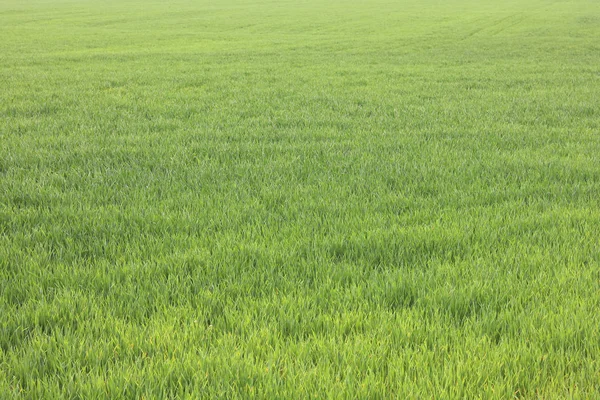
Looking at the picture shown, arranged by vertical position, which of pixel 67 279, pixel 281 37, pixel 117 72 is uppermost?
pixel 281 37

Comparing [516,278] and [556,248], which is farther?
[556,248]

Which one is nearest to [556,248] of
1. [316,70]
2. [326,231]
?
[326,231]

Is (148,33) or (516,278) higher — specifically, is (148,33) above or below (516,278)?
above

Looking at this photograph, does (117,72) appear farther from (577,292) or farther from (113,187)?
(577,292)

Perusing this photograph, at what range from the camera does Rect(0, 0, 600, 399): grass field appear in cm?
240

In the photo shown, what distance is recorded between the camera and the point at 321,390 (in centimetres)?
224

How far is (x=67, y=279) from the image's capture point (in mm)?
3232

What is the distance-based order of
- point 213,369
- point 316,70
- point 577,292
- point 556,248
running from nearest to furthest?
point 213,369 < point 577,292 < point 556,248 < point 316,70

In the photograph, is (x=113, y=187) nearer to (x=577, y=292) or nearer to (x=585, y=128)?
(x=577, y=292)

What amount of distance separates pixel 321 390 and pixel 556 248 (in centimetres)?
240

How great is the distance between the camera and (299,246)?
3.76 m

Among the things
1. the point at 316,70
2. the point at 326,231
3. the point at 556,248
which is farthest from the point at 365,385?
the point at 316,70

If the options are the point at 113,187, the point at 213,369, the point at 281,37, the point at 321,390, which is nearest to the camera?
the point at 321,390

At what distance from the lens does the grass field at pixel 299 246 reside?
240 cm
